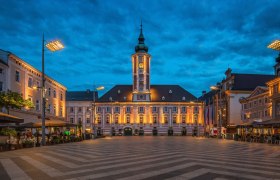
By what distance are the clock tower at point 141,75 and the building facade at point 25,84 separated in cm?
4099

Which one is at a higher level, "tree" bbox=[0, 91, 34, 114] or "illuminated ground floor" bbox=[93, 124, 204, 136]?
"tree" bbox=[0, 91, 34, 114]

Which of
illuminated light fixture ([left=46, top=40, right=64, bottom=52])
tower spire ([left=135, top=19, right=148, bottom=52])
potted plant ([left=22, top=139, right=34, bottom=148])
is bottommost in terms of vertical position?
potted plant ([left=22, top=139, right=34, bottom=148])

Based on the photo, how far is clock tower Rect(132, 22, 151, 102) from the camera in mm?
94375

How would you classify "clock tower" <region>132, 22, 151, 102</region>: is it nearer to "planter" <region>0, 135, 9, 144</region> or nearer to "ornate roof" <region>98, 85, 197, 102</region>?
"ornate roof" <region>98, 85, 197, 102</region>

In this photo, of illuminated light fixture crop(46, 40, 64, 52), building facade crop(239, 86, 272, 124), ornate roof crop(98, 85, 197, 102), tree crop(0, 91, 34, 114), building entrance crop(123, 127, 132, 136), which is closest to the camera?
illuminated light fixture crop(46, 40, 64, 52)

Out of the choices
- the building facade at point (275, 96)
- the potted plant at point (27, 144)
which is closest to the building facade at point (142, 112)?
the building facade at point (275, 96)

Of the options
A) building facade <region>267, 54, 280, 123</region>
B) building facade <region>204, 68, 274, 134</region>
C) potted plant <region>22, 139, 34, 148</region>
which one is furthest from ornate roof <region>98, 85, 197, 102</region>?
potted plant <region>22, 139, 34, 148</region>

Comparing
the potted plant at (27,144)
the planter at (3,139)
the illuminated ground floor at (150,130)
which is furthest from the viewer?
the illuminated ground floor at (150,130)

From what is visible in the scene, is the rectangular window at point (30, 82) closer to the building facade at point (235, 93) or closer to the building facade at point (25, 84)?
the building facade at point (25, 84)

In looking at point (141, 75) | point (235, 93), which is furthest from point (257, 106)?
point (141, 75)

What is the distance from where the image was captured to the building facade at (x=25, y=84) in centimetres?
3638

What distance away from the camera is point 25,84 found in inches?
1651

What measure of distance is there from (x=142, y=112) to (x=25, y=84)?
56.5 meters

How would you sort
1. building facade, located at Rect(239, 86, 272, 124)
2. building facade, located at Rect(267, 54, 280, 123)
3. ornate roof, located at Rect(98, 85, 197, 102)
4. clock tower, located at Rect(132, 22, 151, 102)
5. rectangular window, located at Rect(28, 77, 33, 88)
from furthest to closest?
ornate roof, located at Rect(98, 85, 197, 102) < clock tower, located at Rect(132, 22, 151, 102) < building facade, located at Rect(239, 86, 272, 124) < building facade, located at Rect(267, 54, 280, 123) < rectangular window, located at Rect(28, 77, 33, 88)
